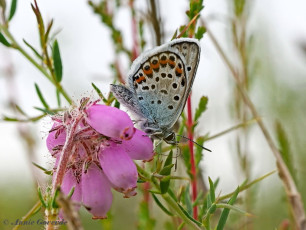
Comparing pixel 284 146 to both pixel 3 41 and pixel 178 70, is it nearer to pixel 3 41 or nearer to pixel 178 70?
pixel 178 70

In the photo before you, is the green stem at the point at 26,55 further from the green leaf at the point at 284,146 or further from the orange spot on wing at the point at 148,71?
the green leaf at the point at 284,146

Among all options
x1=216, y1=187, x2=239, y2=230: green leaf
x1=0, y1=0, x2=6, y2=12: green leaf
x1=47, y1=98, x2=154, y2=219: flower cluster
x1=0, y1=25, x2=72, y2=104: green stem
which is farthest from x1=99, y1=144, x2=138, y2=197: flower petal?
x1=0, y1=0, x2=6, y2=12: green leaf

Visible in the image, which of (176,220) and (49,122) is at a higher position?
(49,122)

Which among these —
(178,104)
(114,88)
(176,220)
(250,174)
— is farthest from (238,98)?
(114,88)

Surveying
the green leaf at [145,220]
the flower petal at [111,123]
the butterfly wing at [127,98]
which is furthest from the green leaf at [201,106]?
the green leaf at [145,220]

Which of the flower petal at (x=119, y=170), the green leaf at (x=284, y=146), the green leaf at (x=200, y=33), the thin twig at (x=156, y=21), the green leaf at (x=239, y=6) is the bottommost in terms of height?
the green leaf at (x=284, y=146)

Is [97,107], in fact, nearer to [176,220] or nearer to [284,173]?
[284,173]
